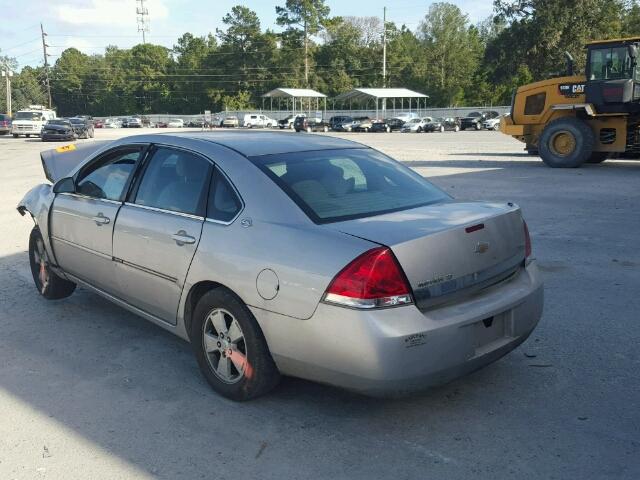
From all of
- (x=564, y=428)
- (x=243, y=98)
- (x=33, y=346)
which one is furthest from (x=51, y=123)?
(x=243, y=98)

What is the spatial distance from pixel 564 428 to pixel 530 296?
0.78 metres

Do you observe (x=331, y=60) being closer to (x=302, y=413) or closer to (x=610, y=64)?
(x=610, y=64)

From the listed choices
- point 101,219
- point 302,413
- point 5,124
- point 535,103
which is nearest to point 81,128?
point 5,124

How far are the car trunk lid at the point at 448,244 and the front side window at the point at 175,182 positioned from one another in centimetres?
108

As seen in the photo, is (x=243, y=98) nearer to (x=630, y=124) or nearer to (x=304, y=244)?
(x=630, y=124)

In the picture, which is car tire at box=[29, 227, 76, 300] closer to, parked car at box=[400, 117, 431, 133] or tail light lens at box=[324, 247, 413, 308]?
tail light lens at box=[324, 247, 413, 308]

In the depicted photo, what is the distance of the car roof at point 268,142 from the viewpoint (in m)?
4.23

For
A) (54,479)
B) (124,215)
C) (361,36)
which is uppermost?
(361,36)

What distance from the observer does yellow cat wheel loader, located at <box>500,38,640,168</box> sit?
1641 centimetres

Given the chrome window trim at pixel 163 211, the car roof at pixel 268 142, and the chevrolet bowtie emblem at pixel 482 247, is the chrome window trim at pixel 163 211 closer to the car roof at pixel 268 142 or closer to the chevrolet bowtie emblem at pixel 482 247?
the car roof at pixel 268 142

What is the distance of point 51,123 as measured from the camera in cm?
4006

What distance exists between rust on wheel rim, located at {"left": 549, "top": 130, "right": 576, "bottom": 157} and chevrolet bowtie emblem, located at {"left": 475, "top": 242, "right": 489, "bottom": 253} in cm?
1525

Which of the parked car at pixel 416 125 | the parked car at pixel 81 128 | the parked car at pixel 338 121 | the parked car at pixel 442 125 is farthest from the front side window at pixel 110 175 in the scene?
the parked car at pixel 338 121

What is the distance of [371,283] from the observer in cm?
319
